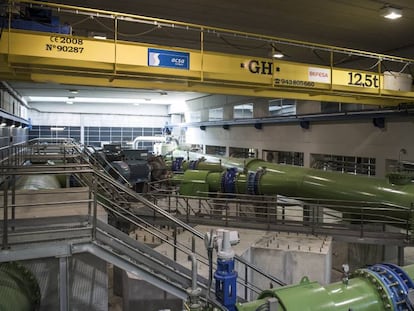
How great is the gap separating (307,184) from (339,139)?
502cm

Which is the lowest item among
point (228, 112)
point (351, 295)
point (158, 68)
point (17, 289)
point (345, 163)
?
point (17, 289)

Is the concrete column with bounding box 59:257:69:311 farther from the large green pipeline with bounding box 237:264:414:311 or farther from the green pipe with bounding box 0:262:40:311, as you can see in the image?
the large green pipeline with bounding box 237:264:414:311

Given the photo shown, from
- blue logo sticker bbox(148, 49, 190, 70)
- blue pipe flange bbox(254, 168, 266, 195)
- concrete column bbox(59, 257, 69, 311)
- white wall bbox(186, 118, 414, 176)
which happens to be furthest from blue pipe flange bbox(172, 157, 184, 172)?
concrete column bbox(59, 257, 69, 311)

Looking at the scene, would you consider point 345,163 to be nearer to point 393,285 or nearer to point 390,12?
point 390,12

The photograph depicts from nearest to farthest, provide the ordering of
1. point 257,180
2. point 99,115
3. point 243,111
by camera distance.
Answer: point 257,180 → point 243,111 → point 99,115

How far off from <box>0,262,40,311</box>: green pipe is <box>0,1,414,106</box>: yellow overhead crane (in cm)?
283

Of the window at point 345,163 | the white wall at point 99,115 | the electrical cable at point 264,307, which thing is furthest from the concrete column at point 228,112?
the electrical cable at point 264,307

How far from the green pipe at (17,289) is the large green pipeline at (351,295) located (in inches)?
109

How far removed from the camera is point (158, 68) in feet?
18.5

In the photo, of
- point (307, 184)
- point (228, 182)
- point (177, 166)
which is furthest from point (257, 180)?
point (177, 166)

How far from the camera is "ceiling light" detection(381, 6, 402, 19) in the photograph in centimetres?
764

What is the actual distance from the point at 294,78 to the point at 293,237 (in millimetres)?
3288

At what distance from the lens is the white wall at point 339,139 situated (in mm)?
10453

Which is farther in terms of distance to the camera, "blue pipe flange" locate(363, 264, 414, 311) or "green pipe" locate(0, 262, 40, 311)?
"green pipe" locate(0, 262, 40, 311)
